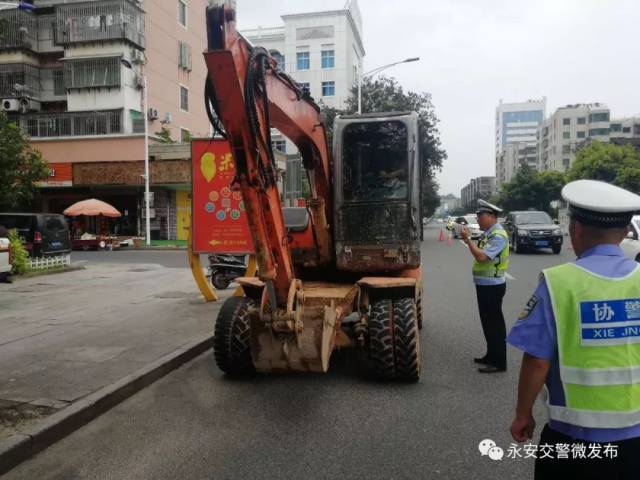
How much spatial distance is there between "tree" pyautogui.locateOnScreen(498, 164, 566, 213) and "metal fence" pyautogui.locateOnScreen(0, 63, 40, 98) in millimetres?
50251

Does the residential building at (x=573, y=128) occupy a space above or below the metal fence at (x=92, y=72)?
above

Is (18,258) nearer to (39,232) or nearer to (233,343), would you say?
(39,232)

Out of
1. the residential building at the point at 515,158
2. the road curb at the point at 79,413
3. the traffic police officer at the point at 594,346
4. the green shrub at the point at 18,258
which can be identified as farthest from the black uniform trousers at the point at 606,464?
the residential building at the point at 515,158

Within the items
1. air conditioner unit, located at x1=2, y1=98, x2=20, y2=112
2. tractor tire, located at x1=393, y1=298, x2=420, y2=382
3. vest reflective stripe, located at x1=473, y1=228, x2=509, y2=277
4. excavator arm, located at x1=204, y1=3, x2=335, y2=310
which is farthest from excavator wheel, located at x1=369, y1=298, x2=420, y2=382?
air conditioner unit, located at x1=2, y1=98, x2=20, y2=112

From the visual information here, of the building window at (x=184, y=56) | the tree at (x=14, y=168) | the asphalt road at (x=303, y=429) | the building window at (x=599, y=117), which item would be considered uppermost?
the building window at (x=599, y=117)

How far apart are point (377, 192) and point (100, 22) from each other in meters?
29.5

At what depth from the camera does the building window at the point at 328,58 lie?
57.8 m

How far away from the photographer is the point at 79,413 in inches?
176

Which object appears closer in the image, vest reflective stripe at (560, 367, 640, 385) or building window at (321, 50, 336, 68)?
vest reflective stripe at (560, 367, 640, 385)

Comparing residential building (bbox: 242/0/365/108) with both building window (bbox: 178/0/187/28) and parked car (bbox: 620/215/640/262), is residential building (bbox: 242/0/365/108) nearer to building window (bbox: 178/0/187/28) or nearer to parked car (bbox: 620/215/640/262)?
building window (bbox: 178/0/187/28)

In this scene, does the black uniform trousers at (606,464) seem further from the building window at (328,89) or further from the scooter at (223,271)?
the building window at (328,89)

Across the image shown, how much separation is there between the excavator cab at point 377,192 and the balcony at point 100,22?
27.9 meters

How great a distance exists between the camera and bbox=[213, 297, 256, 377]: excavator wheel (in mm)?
5516

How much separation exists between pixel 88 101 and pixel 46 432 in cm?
3035
